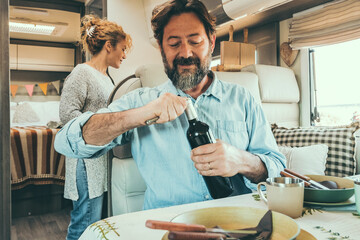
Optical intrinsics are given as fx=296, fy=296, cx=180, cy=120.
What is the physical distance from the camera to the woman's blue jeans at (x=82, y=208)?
5.56ft

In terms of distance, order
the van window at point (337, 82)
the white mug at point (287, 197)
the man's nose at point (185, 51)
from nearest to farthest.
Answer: the white mug at point (287, 197) → the man's nose at point (185, 51) → the van window at point (337, 82)

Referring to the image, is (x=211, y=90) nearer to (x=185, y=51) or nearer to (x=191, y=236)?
(x=185, y=51)

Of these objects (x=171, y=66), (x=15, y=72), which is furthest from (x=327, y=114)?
(x=15, y=72)

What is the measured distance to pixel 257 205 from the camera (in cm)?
77

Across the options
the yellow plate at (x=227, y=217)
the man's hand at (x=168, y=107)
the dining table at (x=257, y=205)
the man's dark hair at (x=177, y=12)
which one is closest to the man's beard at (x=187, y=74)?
the man's dark hair at (x=177, y=12)

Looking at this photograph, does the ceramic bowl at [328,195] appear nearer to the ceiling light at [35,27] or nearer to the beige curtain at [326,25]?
the beige curtain at [326,25]

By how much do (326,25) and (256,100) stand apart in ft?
3.86

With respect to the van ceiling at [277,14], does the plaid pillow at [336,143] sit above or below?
below

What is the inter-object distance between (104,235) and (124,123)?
52 centimetres

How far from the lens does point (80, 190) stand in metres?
1.70

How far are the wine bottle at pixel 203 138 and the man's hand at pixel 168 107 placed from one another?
0.25 ft

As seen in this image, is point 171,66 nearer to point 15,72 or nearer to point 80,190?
point 80,190

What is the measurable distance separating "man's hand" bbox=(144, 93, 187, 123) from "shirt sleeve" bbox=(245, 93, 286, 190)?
358mm

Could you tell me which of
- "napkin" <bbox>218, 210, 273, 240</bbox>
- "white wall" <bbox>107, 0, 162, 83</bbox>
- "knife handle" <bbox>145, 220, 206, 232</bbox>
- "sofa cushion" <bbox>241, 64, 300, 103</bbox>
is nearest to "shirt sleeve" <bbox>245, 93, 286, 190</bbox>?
"napkin" <bbox>218, 210, 273, 240</bbox>
